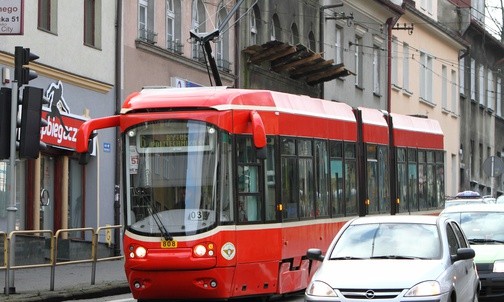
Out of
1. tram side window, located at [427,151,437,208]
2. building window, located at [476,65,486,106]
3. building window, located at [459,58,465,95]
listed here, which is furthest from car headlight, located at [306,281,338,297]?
building window, located at [476,65,486,106]

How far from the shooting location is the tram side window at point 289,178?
19000 millimetres

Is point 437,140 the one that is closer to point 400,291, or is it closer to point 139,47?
point 139,47

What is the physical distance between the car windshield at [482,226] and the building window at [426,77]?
3744 cm

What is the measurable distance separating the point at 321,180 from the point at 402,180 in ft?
21.4

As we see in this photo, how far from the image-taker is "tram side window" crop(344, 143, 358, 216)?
2253cm

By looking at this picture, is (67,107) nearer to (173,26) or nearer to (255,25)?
(173,26)

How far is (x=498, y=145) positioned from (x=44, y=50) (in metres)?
47.8

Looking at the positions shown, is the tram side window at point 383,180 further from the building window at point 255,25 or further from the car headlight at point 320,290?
the building window at point 255,25

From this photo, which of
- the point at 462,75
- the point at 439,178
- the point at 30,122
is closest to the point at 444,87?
the point at 462,75

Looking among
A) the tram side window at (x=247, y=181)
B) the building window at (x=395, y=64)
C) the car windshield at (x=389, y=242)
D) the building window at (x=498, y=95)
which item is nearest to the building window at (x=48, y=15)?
the tram side window at (x=247, y=181)

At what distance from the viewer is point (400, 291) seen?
45.3ft

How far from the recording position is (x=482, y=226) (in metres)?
20.6

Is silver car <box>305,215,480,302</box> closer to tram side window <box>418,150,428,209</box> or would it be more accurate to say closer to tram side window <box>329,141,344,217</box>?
tram side window <box>329,141,344,217</box>

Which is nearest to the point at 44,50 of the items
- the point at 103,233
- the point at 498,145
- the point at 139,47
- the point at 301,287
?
the point at 139,47
